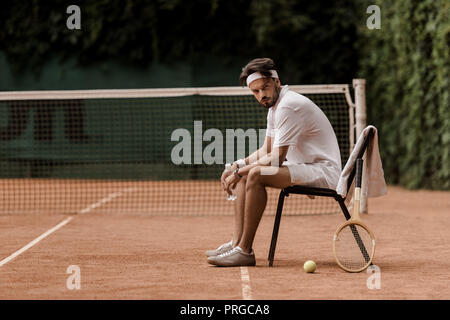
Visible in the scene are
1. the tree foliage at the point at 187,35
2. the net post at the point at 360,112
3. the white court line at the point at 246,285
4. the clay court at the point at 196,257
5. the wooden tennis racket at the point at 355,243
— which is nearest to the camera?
the white court line at the point at 246,285

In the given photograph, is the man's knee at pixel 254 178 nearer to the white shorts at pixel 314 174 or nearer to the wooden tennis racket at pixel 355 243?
the white shorts at pixel 314 174

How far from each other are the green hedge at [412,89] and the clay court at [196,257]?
2360 millimetres

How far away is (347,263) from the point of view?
5641 mm

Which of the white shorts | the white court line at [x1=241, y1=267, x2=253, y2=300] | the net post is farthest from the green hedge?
the white court line at [x1=241, y1=267, x2=253, y2=300]

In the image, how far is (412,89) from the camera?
42.5 ft

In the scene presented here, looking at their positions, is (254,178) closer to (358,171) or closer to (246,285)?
(358,171)

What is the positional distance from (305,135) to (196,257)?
4.29 ft

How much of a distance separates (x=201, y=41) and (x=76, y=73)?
8.44 ft

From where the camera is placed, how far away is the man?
573 centimetres

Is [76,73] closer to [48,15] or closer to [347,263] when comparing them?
[48,15]

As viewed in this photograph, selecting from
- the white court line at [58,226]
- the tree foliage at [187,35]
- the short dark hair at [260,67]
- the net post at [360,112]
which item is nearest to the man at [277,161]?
the short dark hair at [260,67]

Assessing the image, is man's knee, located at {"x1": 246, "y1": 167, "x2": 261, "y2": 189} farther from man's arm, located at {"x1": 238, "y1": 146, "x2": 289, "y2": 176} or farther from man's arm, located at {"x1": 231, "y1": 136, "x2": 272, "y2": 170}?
man's arm, located at {"x1": 231, "y1": 136, "x2": 272, "y2": 170}

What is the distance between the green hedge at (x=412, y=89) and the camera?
11.8 metres
